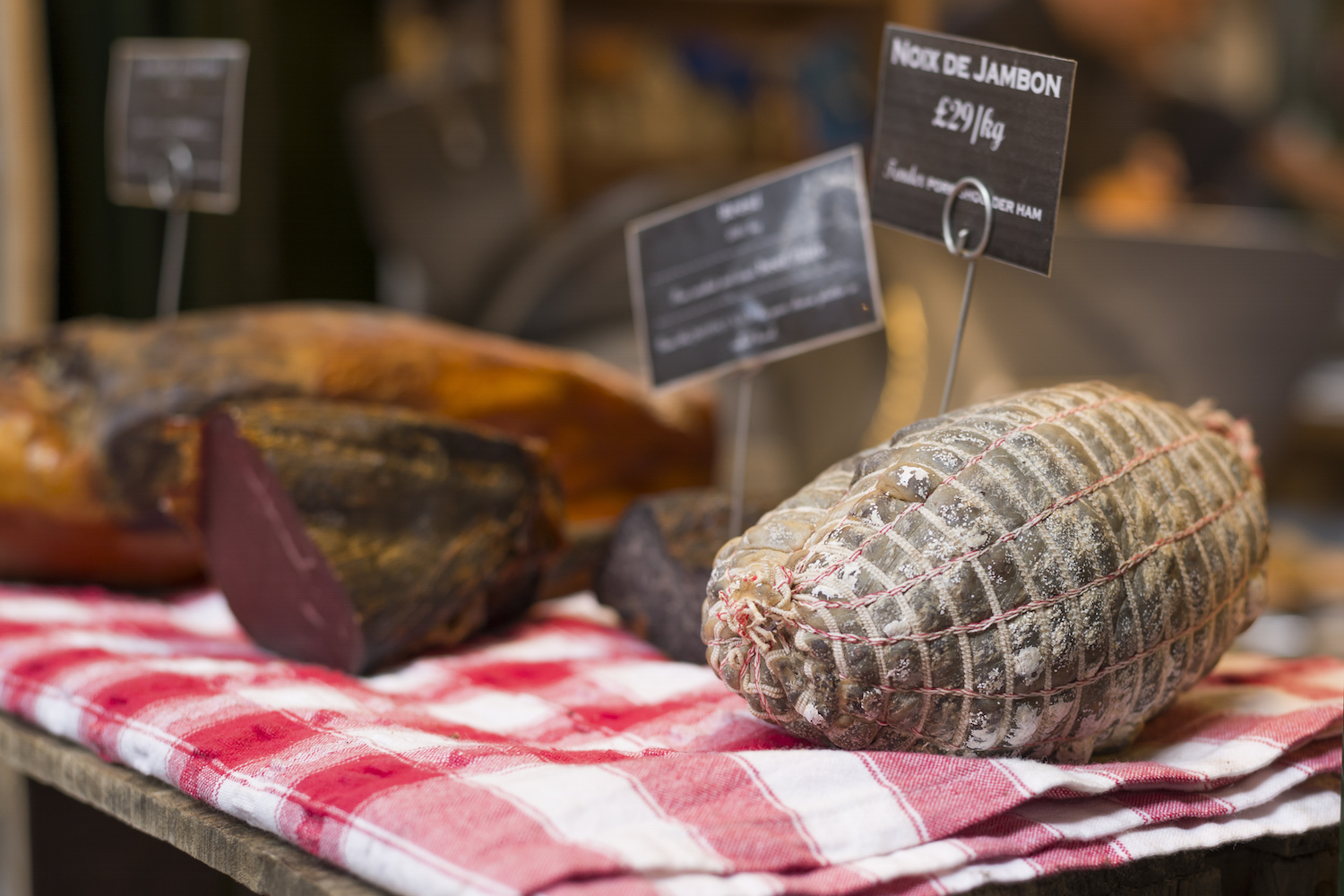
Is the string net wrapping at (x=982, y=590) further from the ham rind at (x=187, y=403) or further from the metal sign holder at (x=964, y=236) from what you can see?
the ham rind at (x=187, y=403)

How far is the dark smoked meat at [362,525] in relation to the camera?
1.07 metres

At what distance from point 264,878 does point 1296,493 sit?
4.62 m

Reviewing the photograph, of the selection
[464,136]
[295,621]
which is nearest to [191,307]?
[464,136]

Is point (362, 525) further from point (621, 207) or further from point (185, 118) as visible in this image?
point (621, 207)

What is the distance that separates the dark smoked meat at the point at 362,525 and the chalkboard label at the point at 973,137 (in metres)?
0.41

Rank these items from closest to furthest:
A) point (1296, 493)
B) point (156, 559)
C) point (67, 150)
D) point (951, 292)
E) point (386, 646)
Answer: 1. point (386, 646)
2. point (156, 559)
3. point (951, 292)
4. point (67, 150)
5. point (1296, 493)

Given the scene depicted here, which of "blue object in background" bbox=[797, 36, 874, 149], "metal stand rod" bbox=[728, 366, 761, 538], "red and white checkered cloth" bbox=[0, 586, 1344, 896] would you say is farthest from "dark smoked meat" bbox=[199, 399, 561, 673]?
"blue object in background" bbox=[797, 36, 874, 149]

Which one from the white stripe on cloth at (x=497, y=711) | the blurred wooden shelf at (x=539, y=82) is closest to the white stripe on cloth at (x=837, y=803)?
the white stripe on cloth at (x=497, y=711)

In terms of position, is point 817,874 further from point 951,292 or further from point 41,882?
point 951,292

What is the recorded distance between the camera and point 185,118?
1.58m

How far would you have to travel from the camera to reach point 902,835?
74 centimetres

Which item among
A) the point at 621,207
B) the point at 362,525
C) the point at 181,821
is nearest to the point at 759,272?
the point at 362,525

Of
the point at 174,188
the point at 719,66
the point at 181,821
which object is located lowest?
the point at 181,821

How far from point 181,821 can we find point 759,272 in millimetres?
610
